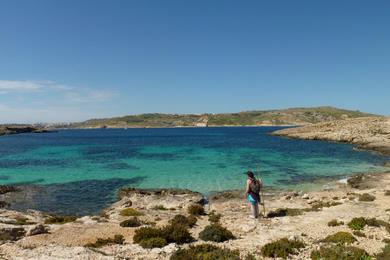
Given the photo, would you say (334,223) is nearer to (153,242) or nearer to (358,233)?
(358,233)

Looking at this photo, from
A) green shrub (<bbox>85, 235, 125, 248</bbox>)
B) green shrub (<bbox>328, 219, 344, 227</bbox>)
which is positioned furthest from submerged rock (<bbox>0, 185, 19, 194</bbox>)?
green shrub (<bbox>328, 219, 344, 227</bbox>)

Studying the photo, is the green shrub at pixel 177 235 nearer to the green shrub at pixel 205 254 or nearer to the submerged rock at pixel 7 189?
the green shrub at pixel 205 254

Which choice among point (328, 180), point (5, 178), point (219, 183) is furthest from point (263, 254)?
point (5, 178)

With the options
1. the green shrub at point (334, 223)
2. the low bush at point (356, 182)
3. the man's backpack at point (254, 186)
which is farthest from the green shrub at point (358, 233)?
the low bush at point (356, 182)

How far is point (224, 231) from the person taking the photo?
636 inches

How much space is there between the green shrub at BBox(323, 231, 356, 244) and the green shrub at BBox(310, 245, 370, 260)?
108 cm

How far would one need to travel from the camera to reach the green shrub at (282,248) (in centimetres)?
1327

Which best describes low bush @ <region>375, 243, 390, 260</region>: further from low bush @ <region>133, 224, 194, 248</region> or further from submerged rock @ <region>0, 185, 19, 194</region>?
submerged rock @ <region>0, 185, 19, 194</region>

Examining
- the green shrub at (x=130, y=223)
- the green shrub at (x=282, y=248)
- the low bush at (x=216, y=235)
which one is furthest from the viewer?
the green shrub at (x=130, y=223)

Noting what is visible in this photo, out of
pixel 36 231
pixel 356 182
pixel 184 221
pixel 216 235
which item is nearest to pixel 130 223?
pixel 184 221

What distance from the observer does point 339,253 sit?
12867 millimetres

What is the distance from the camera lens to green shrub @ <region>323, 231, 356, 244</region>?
14.7 metres

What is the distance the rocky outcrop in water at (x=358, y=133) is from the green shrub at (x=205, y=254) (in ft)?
223

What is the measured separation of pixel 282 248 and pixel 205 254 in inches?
125
